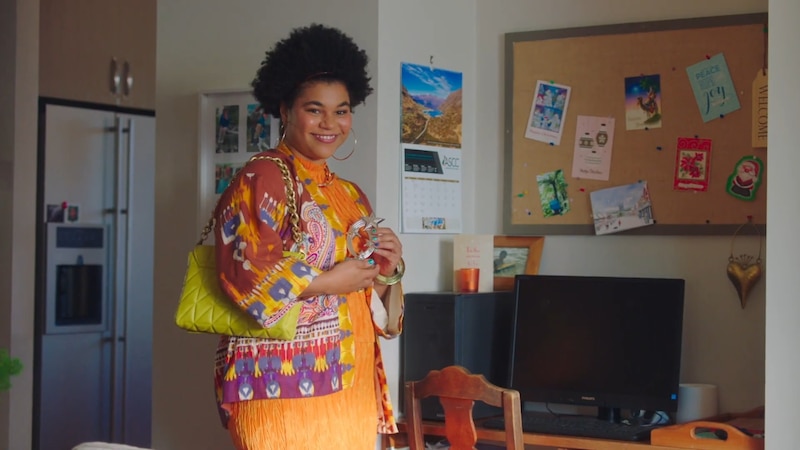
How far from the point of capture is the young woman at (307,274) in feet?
7.05

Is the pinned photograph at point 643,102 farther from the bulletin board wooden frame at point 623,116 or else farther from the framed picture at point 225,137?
the framed picture at point 225,137

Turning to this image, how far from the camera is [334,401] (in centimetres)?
228

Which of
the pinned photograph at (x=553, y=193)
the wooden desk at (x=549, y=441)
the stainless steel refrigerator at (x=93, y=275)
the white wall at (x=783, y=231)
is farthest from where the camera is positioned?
the stainless steel refrigerator at (x=93, y=275)

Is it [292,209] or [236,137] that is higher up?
[236,137]

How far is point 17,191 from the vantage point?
13.6 feet

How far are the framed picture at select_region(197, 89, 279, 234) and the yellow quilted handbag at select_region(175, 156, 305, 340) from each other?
94 centimetres

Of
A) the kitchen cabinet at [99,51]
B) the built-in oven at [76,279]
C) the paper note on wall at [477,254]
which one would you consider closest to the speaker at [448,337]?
the paper note on wall at [477,254]

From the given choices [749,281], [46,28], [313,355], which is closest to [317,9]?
[313,355]

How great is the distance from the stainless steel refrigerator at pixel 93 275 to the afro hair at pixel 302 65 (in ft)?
8.68

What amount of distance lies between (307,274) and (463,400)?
708 millimetres

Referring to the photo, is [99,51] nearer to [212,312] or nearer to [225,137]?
[225,137]

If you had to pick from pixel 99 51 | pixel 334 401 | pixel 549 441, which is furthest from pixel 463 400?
pixel 99 51

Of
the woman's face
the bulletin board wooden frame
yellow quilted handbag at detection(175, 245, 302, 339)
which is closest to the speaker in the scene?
the bulletin board wooden frame

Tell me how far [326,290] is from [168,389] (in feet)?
4.45
